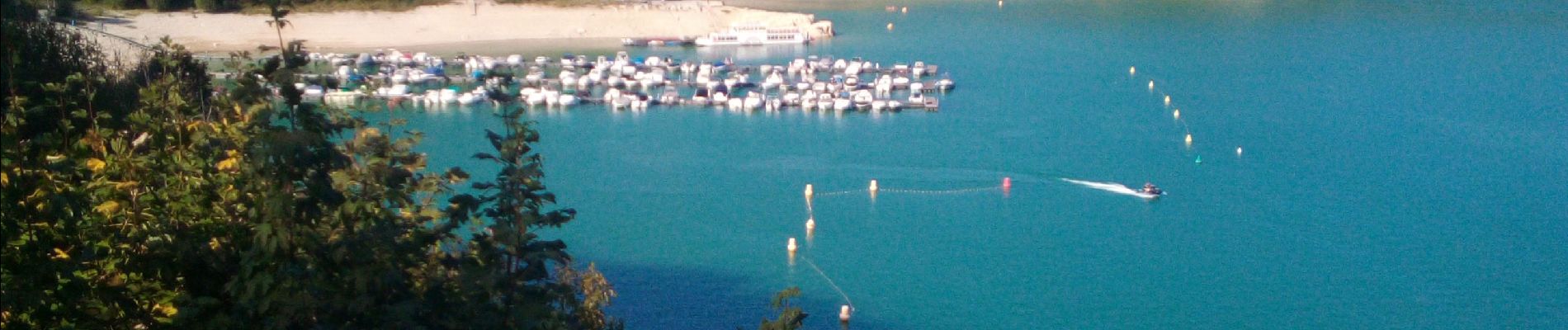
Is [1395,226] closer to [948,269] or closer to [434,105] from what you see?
[948,269]

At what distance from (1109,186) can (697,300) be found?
699 centimetres

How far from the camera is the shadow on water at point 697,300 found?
13.2m

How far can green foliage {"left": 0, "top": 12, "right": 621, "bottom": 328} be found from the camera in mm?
4438

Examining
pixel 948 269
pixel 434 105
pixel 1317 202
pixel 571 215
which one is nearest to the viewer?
pixel 571 215

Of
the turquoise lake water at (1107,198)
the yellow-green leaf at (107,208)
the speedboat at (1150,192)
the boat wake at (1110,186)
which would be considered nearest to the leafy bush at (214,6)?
the turquoise lake water at (1107,198)

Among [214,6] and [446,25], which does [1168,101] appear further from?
[214,6]

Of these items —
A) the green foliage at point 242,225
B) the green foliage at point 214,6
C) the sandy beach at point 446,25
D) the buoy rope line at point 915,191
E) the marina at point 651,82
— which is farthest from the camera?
the green foliage at point 214,6

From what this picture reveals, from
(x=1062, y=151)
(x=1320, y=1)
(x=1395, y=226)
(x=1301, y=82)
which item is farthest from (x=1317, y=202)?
(x=1320, y=1)

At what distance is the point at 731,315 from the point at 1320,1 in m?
37.5

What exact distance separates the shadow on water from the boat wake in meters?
5.68

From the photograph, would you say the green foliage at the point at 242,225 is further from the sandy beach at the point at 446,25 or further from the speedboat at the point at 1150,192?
the sandy beach at the point at 446,25

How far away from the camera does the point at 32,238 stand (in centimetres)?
453

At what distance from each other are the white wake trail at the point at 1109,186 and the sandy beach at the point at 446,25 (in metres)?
17.3

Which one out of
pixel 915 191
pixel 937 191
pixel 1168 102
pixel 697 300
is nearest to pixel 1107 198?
pixel 937 191
